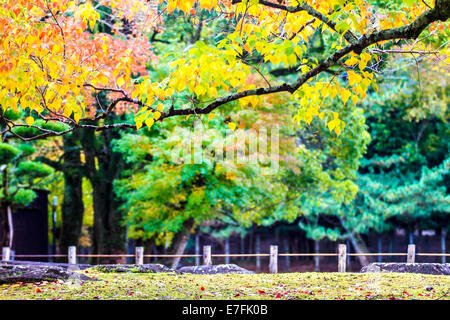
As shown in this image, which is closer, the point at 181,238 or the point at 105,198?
the point at 181,238

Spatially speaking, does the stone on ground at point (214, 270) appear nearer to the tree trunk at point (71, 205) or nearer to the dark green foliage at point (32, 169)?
the dark green foliage at point (32, 169)

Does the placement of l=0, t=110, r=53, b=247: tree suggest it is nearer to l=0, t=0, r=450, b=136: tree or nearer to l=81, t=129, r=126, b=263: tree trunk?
l=81, t=129, r=126, b=263: tree trunk

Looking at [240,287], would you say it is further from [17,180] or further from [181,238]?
[17,180]

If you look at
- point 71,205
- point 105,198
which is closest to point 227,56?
point 105,198

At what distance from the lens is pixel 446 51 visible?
7973 millimetres

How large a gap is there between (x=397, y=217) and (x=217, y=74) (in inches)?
924

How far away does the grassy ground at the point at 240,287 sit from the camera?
8625 millimetres

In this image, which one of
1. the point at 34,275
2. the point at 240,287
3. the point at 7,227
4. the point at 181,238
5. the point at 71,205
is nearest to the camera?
the point at 240,287

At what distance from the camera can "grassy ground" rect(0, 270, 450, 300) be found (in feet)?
28.3

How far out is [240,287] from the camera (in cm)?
1002

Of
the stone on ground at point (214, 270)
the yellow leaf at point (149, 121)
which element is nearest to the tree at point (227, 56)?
the yellow leaf at point (149, 121)

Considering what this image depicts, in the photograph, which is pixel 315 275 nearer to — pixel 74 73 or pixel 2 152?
pixel 74 73

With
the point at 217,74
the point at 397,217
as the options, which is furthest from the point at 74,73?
the point at 397,217

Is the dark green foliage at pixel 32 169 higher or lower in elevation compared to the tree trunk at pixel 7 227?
higher
